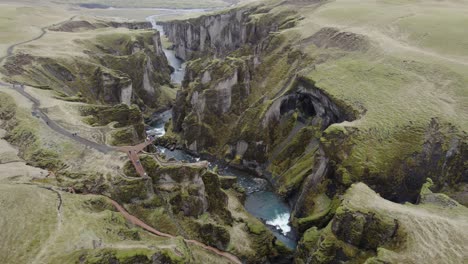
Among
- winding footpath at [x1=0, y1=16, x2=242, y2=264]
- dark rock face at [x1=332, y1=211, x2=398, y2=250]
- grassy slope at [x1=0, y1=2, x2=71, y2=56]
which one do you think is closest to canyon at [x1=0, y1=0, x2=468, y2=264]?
dark rock face at [x1=332, y1=211, x2=398, y2=250]

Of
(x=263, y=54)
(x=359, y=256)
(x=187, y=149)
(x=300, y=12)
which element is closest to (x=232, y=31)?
(x=300, y=12)

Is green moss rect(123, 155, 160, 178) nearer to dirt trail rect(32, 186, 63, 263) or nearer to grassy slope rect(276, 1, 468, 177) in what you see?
dirt trail rect(32, 186, 63, 263)

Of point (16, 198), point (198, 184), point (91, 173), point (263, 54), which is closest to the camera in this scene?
point (16, 198)

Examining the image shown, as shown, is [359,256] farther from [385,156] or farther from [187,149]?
[187,149]

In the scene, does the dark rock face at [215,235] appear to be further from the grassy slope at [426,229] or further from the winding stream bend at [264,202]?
the grassy slope at [426,229]

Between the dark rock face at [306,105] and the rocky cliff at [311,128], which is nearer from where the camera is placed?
the rocky cliff at [311,128]

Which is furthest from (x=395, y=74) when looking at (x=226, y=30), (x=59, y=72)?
(x=226, y=30)

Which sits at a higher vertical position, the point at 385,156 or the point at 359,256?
the point at 385,156

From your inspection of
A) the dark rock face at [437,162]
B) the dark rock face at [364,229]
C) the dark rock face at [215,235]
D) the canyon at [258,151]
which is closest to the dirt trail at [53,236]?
the canyon at [258,151]

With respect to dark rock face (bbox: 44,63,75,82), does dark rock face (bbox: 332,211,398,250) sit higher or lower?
lower

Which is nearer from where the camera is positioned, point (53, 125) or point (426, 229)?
point (426, 229)

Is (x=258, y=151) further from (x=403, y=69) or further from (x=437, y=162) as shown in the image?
(x=437, y=162)
